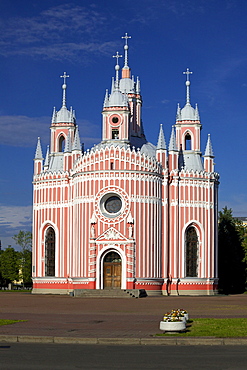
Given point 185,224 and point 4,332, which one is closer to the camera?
point 4,332

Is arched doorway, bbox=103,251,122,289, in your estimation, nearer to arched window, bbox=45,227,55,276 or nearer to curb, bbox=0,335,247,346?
arched window, bbox=45,227,55,276

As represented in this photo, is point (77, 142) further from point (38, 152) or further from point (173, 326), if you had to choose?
point (173, 326)

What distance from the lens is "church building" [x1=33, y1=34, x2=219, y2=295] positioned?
77062mm

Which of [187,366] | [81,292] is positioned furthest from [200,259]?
[187,366]

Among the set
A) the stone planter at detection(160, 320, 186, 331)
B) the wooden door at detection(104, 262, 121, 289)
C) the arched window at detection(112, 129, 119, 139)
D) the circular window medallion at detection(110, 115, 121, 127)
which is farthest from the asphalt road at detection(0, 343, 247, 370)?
the arched window at detection(112, 129, 119, 139)

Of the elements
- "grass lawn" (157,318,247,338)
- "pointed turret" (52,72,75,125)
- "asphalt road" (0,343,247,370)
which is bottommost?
"asphalt road" (0,343,247,370)

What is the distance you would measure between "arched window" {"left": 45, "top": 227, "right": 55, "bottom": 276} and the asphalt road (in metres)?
58.8

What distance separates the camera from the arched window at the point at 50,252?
8394 centimetres

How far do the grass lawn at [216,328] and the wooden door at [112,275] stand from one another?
1724 inches

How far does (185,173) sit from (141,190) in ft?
21.1

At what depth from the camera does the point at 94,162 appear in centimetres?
7775

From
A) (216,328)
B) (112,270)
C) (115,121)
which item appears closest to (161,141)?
(115,121)

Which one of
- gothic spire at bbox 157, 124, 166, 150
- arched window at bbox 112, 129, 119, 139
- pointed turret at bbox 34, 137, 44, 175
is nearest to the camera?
gothic spire at bbox 157, 124, 166, 150

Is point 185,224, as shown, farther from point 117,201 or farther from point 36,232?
point 36,232
